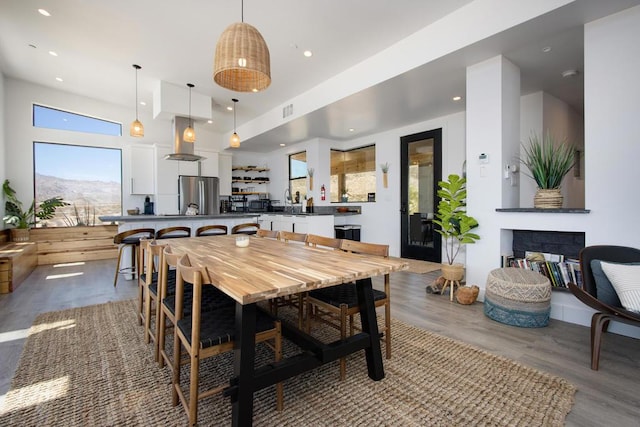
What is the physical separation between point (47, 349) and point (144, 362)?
2.84 ft

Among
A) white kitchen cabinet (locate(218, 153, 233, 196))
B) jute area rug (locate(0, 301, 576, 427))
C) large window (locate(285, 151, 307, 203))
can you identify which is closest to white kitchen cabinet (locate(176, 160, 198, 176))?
white kitchen cabinet (locate(218, 153, 233, 196))

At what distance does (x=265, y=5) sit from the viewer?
2969 millimetres

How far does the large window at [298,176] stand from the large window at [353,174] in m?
0.76

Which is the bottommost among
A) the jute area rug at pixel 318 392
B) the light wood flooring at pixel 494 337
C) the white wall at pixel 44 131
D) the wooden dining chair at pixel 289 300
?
the jute area rug at pixel 318 392

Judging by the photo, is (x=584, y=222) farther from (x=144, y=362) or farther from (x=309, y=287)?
(x=144, y=362)

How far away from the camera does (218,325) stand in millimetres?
1556

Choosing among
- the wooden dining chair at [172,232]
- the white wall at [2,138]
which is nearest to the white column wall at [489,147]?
the wooden dining chair at [172,232]

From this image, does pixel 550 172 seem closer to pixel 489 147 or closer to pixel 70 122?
pixel 489 147

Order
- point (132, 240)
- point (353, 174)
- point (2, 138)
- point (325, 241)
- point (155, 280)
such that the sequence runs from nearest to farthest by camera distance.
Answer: point (155, 280) → point (325, 241) → point (132, 240) → point (2, 138) → point (353, 174)

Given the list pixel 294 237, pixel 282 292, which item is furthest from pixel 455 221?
pixel 282 292

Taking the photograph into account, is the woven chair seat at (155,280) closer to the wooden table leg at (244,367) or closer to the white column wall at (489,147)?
the wooden table leg at (244,367)

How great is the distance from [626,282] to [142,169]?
780cm

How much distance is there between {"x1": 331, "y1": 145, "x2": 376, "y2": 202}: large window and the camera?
6.77 meters

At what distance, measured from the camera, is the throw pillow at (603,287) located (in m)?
2.10
